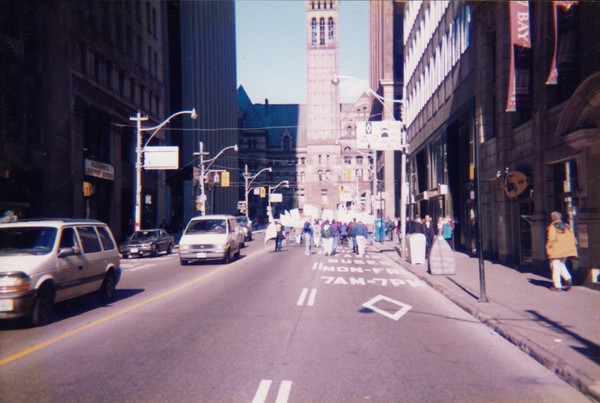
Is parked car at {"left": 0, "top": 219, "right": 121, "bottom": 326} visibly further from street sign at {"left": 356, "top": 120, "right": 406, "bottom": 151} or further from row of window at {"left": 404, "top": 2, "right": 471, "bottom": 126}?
row of window at {"left": 404, "top": 2, "right": 471, "bottom": 126}

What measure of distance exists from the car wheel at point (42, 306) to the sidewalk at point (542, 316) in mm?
7857

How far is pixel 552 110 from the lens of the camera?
16.1m

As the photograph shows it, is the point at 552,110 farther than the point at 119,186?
No

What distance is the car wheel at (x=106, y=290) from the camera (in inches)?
489

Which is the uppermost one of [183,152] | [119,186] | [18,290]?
[183,152]

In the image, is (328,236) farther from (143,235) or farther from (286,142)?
(286,142)

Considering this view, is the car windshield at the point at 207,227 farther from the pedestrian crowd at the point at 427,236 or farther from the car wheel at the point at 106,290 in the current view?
the car wheel at the point at 106,290

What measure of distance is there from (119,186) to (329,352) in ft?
113

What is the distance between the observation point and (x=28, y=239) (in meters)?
10.4

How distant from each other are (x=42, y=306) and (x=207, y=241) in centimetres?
1227

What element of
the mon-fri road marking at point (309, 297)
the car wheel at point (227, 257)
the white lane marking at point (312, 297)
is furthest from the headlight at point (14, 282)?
the car wheel at point (227, 257)

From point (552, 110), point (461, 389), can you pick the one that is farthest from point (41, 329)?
point (552, 110)

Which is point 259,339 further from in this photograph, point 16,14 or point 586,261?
point 16,14

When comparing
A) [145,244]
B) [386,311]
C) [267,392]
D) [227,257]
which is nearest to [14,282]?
[267,392]
